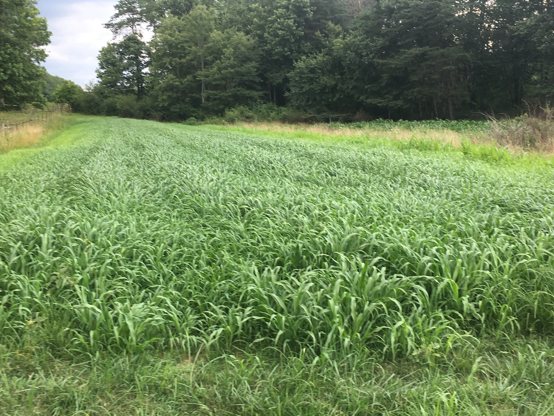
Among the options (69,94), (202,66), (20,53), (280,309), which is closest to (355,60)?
(202,66)

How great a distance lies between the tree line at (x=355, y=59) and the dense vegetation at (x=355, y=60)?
0.10 meters

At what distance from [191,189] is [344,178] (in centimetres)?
276

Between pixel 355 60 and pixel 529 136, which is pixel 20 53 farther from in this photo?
pixel 529 136

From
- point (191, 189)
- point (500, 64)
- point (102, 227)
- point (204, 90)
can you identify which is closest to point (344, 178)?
point (191, 189)

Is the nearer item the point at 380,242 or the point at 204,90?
the point at 380,242

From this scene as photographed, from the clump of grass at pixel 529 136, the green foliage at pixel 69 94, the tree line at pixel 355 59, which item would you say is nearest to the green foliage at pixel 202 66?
the tree line at pixel 355 59

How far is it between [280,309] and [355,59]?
1275 inches

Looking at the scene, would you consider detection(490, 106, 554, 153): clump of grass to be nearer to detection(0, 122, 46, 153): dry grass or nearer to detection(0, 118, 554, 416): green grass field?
detection(0, 118, 554, 416): green grass field

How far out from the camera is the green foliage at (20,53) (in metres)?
24.9

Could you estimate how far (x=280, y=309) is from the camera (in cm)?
245

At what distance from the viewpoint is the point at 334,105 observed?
34.7m

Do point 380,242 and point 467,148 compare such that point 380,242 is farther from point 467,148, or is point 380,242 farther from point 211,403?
point 467,148

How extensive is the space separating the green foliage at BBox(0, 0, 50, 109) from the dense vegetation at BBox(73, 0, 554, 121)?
18.2 m

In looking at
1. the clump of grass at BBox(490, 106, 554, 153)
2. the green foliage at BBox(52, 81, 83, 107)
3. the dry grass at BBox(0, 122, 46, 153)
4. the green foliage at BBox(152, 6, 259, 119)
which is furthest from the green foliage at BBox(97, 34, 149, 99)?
the clump of grass at BBox(490, 106, 554, 153)
